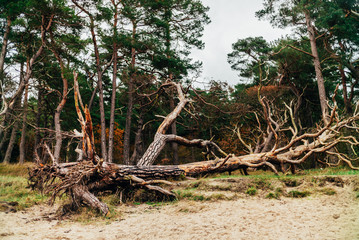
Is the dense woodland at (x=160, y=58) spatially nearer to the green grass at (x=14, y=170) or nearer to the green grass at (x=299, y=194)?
the green grass at (x=14, y=170)

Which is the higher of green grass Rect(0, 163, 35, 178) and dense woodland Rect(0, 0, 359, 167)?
dense woodland Rect(0, 0, 359, 167)

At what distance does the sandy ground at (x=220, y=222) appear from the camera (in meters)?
3.13

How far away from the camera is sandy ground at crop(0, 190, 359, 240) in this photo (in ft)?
10.3

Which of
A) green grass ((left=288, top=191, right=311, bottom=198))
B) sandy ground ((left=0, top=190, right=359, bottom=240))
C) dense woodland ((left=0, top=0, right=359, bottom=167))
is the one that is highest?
dense woodland ((left=0, top=0, right=359, bottom=167))

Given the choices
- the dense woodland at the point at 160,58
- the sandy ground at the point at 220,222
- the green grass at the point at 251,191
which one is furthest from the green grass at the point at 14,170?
the green grass at the point at 251,191

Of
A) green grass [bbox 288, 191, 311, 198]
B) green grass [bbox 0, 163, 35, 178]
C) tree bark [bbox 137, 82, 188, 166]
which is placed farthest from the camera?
green grass [bbox 0, 163, 35, 178]

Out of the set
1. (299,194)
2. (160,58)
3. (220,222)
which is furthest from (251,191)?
(160,58)

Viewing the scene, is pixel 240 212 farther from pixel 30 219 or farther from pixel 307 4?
pixel 307 4

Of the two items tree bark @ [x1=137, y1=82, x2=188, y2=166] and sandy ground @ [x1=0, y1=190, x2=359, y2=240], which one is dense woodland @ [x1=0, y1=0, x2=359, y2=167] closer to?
tree bark @ [x1=137, y1=82, x2=188, y2=166]

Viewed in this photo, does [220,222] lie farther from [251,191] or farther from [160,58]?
[160,58]

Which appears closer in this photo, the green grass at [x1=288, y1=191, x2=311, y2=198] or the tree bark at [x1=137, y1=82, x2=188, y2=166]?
the green grass at [x1=288, y1=191, x2=311, y2=198]

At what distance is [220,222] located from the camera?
354 centimetres

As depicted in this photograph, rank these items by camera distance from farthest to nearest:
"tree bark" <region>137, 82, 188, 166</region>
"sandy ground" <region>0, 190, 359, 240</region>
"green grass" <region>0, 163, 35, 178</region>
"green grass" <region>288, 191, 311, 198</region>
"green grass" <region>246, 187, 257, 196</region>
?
"green grass" <region>0, 163, 35, 178</region> < "tree bark" <region>137, 82, 188, 166</region> < "green grass" <region>246, 187, 257, 196</region> < "green grass" <region>288, 191, 311, 198</region> < "sandy ground" <region>0, 190, 359, 240</region>

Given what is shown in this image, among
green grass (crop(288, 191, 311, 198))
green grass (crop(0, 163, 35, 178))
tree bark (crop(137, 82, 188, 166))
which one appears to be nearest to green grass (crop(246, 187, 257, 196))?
green grass (crop(288, 191, 311, 198))
